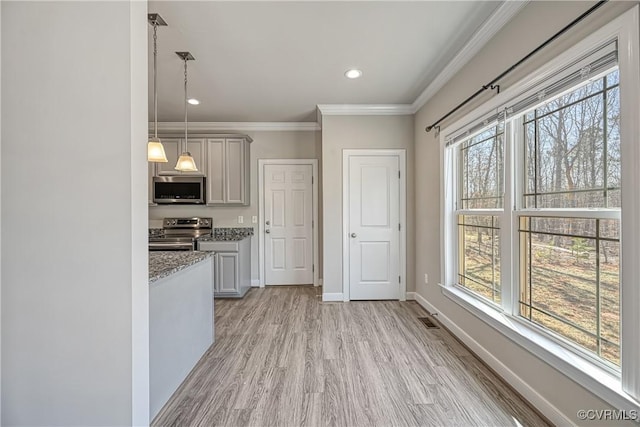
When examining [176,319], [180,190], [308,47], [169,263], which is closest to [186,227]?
[180,190]

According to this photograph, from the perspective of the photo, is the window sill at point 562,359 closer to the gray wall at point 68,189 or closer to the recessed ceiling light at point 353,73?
the gray wall at point 68,189

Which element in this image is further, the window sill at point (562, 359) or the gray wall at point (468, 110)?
the gray wall at point (468, 110)

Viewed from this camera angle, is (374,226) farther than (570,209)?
Yes

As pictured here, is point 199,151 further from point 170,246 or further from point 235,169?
point 170,246

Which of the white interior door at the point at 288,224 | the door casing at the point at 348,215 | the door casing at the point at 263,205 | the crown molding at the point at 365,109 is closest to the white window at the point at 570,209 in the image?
the door casing at the point at 348,215

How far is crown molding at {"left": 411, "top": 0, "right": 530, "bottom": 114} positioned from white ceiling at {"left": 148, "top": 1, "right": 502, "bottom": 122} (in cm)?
5

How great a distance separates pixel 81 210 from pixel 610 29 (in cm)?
243

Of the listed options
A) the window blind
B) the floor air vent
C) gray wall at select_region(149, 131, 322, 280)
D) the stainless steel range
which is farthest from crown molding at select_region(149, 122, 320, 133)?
the floor air vent

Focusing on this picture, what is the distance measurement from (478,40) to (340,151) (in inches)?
77.6

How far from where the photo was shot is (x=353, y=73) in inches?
115

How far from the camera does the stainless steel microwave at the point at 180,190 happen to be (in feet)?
14.4

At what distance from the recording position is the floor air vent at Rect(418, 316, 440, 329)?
3.05 metres

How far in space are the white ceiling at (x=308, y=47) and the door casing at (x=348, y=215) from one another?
0.63 meters

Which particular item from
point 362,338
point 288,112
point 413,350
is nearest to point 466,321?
point 413,350
